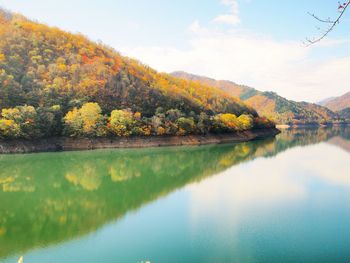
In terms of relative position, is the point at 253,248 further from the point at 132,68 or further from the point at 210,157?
the point at 132,68

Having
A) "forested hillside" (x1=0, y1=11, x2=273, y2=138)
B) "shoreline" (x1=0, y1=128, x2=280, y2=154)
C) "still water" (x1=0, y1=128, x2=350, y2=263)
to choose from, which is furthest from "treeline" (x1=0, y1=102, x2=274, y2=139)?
"still water" (x1=0, y1=128, x2=350, y2=263)

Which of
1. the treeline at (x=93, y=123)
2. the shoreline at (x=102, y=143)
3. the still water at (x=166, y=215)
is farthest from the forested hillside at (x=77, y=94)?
the still water at (x=166, y=215)

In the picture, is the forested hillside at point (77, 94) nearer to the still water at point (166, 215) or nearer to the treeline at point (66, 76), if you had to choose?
the treeline at point (66, 76)

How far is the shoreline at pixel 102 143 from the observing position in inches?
2170

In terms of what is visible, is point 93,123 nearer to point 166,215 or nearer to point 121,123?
point 121,123

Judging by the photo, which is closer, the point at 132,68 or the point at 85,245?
the point at 85,245

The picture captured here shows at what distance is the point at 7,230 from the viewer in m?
20.4

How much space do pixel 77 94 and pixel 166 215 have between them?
2152 inches

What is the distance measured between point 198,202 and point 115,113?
4437 centimetres

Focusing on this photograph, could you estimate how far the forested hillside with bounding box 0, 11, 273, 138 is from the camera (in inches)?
2457

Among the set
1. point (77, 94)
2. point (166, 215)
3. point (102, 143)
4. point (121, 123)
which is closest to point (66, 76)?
point (77, 94)

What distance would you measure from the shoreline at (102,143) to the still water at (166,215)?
27.7 feet

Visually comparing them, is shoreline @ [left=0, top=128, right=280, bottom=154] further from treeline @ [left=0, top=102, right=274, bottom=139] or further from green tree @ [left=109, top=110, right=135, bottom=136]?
green tree @ [left=109, top=110, right=135, bottom=136]

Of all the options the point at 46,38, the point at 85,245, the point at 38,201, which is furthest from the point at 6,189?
the point at 46,38
